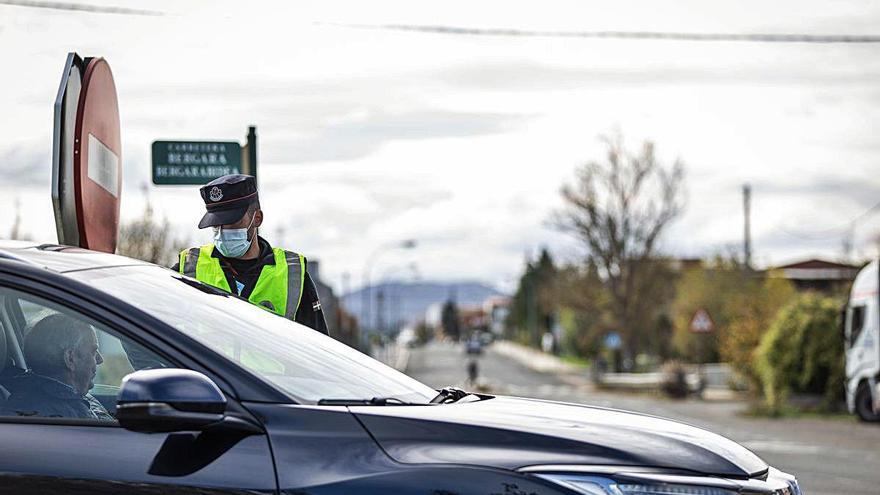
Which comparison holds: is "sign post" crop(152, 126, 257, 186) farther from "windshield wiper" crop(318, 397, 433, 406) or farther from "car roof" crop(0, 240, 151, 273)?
"windshield wiper" crop(318, 397, 433, 406)

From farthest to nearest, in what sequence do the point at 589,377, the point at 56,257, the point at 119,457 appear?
the point at 589,377 < the point at 56,257 < the point at 119,457

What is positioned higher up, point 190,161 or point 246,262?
point 190,161

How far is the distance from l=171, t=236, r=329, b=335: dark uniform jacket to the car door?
249cm

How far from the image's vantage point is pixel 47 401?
13.4ft

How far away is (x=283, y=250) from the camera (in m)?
6.60

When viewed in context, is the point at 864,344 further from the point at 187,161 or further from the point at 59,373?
the point at 59,373

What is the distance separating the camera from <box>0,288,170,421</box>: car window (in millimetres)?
4000

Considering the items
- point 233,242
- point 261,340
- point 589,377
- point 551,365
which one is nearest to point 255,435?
point 261,340

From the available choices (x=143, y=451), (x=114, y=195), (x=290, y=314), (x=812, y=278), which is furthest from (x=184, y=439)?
(x=812, y=278)

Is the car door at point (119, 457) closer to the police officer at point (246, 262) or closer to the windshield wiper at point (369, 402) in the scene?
the windshield wiper at point (369, 402)

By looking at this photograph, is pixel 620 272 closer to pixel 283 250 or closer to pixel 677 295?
pixel 677 295

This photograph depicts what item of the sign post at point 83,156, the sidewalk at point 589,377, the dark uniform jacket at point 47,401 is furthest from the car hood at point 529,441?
the sidewalk at point 589,377

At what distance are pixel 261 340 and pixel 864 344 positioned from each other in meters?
25.6

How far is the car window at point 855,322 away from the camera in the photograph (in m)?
28.4
